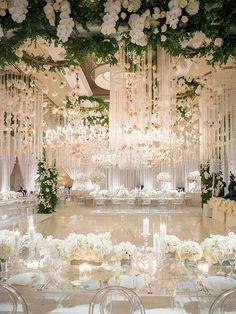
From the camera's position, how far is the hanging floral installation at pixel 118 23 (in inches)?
112

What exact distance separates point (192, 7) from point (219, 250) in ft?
7.07

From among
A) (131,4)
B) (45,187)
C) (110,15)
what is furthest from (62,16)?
(45,187)

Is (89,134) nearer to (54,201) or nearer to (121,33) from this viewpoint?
(54,201)

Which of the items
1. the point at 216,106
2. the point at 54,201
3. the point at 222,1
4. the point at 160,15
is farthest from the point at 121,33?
the point at 54,201

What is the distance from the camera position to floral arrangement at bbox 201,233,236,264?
3377 mm

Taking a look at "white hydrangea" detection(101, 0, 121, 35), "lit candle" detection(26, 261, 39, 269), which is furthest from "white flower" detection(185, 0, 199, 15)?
"lit candle" detection(26, 261, 39, 269)

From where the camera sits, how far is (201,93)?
6.94 metres

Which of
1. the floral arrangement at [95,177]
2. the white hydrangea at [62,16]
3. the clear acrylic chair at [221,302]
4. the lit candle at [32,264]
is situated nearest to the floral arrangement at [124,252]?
the lit candle at [32,264]

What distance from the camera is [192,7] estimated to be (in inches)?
109

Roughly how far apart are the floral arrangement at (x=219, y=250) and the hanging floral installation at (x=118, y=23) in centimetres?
175

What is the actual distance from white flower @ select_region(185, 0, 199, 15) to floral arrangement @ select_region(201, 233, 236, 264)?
82.4 inches

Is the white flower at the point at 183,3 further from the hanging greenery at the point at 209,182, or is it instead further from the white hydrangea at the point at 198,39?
the hanging greenery at the point at 209,182

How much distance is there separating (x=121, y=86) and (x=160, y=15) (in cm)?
325

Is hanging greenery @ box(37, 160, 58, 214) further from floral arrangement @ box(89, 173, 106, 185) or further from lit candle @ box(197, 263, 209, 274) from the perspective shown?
lit candle @ box(197, 263, 209, 274)
